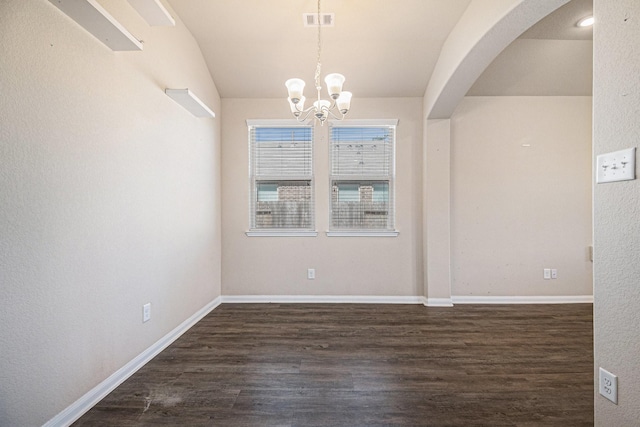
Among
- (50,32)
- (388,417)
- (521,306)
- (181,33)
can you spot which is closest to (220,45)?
(181,33)

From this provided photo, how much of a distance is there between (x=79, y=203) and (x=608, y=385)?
107 inches

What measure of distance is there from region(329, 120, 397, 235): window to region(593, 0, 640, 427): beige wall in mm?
2433

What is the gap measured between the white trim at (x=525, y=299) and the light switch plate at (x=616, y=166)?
107 inches

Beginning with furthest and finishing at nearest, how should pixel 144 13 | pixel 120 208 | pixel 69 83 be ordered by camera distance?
pixel 120 208
pixel 144 13
pixel 69 83

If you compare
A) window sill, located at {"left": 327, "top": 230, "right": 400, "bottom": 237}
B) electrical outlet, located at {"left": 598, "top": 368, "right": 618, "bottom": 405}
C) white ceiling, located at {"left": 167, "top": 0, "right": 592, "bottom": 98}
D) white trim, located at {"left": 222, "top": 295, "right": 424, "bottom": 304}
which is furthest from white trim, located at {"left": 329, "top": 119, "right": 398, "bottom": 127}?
electrical outlet, located at {"left": 598, "top": 368, "right": 618, "bottom": 405}

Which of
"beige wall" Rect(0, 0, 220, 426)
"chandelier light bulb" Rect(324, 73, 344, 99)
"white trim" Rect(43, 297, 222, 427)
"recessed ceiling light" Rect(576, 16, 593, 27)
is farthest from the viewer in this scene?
"recessed ceiling light" Rect(576, 16, 593, 27)

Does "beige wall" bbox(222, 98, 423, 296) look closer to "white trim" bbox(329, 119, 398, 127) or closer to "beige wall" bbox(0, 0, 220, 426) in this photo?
"white trim" bbox(329, 119, 398, 127)

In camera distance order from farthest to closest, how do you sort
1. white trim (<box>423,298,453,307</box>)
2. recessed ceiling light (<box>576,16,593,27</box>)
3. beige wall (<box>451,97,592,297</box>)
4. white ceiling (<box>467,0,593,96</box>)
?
beige wall (<box>451,97,592,297</box>)
white trim (<box>423,298,453,307</box>)
white ceiling (<box>467,0,593,96</box>)
recessed ceiling light (<box>576,16,593,27</box>)

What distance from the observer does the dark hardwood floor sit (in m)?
1.63

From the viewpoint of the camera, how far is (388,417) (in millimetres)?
1605

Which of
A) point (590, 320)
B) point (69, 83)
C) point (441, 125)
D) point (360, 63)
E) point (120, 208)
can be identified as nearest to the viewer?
point (69, 83)

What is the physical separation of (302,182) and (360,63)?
60.6 inches

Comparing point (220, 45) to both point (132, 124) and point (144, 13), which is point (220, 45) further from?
point (132, 124)

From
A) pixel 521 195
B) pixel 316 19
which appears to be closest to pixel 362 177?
pixel 316 19
